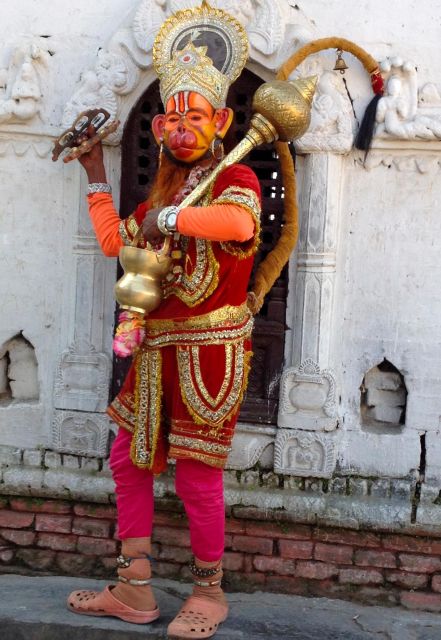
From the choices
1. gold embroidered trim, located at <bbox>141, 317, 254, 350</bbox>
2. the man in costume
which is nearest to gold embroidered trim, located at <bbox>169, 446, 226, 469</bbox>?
the man in costume

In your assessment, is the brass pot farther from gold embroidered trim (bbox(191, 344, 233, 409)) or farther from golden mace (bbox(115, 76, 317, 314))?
gold embroidered trim (bbox(191, 344, 233, 409))

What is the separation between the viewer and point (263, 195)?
3.96 m

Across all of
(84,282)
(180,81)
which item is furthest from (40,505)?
(180,81)

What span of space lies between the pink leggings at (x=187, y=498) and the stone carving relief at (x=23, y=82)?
A: 1.55m

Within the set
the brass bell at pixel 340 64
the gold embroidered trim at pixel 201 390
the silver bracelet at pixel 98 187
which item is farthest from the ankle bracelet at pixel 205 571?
the brass bell at pixel 340 64

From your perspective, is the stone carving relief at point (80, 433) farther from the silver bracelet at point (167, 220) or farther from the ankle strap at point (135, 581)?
the silver bracelet at point (167, 220)

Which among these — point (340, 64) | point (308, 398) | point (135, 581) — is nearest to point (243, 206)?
point (340, 64)

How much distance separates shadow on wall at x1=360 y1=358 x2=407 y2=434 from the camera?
12.9 ft

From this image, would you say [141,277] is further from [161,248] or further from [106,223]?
[106,223]

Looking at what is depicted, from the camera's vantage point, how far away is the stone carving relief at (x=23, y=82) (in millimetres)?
3885

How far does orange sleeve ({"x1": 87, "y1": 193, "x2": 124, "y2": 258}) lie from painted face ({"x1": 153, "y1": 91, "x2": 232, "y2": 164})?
415mm

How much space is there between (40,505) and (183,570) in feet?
2.44

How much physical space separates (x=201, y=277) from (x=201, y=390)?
1.39ft

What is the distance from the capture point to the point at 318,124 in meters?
3.71
